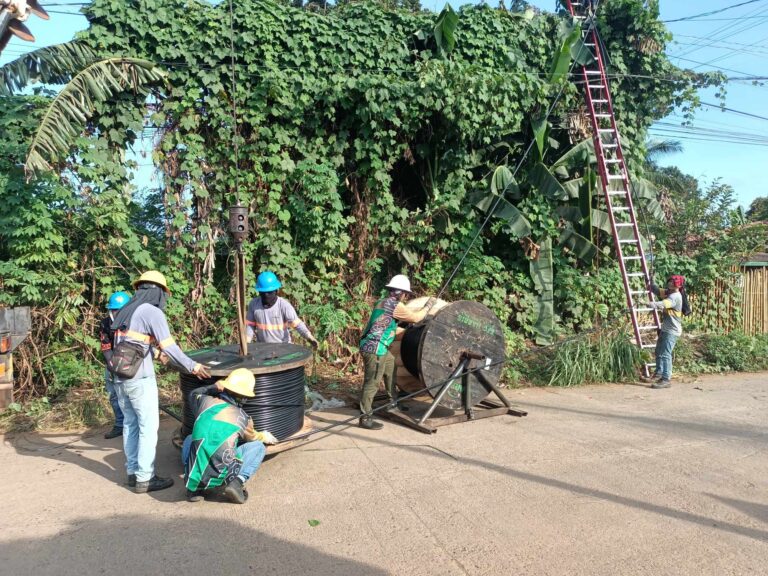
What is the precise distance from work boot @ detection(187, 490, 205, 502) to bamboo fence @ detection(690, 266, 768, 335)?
37.4 feet

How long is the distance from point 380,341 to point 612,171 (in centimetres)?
742

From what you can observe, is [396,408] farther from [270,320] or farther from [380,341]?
[270,320]

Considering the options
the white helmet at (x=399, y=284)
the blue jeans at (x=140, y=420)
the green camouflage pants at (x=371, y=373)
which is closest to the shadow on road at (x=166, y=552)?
the blue jeans at (x=140, y=420)

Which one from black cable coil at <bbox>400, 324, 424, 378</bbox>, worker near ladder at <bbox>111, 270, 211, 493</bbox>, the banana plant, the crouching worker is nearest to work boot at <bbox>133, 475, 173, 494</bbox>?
worker near ladder at <bbox>111, 270, 211, 493</bbox>

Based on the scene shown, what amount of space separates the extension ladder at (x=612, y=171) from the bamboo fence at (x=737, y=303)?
1.93 metres

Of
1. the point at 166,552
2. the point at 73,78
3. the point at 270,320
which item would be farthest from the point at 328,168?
the point at 166,552

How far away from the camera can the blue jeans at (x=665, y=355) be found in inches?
356

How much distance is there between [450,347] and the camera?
22.5 ft

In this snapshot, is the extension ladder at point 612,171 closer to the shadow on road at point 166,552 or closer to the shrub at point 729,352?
the shrub at point 729,352

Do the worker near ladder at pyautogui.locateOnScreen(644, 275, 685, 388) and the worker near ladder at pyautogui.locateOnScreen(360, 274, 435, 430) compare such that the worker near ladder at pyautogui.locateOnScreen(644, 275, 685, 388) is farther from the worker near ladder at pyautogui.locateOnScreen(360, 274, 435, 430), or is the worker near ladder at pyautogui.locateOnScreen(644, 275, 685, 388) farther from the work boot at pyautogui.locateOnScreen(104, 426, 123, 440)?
the work boot at pyautogui.locateOnScreen(104, 426, 123, 440)

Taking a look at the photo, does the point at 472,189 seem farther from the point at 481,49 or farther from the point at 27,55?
the point at 27,55

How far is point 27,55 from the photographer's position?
26.9 feet

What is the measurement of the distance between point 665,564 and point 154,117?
29.0 ft

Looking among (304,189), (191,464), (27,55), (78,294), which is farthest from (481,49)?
(191,464)
